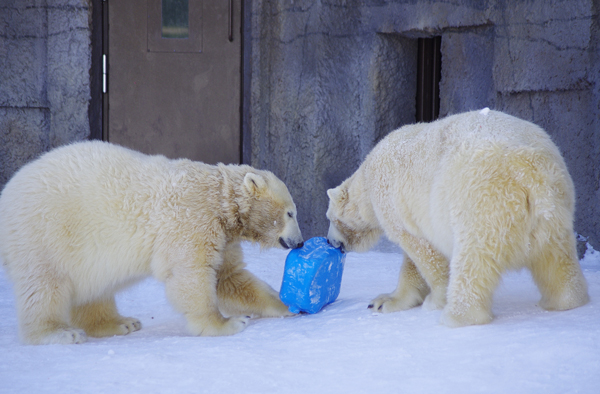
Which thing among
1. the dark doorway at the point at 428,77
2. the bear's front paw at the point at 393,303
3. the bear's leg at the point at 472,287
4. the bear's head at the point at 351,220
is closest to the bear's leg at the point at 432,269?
the bear's front paw at the point at 393,303

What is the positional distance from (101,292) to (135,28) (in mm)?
4075

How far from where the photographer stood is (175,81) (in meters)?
6.55

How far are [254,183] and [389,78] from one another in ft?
9.70

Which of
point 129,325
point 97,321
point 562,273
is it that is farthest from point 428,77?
point 97,321

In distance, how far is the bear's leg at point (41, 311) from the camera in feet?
9.87

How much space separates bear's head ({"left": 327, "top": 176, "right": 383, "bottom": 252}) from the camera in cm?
396

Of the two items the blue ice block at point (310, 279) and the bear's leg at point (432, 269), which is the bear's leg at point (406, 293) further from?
the blue ice block at point (310, 279)

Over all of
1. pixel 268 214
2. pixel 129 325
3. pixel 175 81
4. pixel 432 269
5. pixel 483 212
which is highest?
pixel 175 81

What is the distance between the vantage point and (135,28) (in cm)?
645

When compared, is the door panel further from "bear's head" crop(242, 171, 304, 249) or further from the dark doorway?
"bear's head" crop(242, 171, 304, 249)

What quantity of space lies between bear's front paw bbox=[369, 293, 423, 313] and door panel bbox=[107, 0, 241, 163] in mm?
3618

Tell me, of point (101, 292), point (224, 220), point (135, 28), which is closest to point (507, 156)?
point (224, 220)

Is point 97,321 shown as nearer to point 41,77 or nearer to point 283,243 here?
point 283,243

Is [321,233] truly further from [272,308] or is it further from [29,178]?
[29,178]
